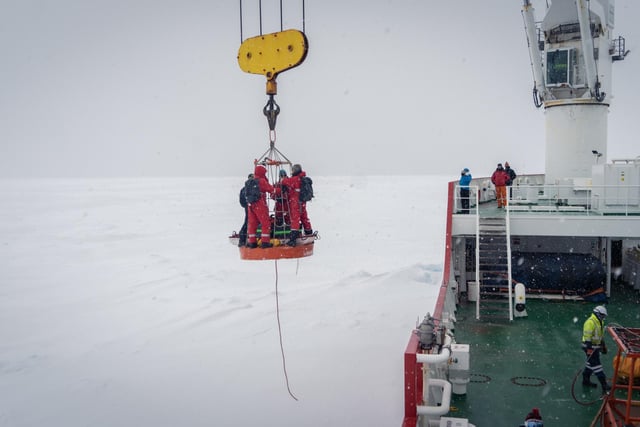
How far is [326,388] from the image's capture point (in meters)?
17.5

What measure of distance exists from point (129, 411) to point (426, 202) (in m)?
115

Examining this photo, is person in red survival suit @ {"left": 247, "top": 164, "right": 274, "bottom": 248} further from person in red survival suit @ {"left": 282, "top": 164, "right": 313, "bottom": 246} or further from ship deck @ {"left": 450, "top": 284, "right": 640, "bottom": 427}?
ship deck @ {"left": 450, "top": 284, "right": 640, "bottom": 427}

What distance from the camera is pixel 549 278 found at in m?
14.8

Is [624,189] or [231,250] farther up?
[624,189]

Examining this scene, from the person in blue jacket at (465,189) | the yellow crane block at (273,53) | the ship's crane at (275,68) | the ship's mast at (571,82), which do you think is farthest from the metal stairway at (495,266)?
the yellow crane block at (273,53)

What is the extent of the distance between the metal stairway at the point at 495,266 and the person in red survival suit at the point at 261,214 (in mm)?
6631

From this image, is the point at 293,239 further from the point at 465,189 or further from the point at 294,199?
the point at 465,189

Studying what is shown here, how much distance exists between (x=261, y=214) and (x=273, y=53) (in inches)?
107

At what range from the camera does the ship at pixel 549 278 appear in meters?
8.32

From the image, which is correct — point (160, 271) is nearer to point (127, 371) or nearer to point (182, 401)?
point (127, 371)

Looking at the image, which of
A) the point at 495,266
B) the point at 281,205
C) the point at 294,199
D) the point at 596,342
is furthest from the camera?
the point at 495,266

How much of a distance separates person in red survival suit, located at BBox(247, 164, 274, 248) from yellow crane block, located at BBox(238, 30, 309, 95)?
1.41 m

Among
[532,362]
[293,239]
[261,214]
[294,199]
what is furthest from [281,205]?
[532,362]

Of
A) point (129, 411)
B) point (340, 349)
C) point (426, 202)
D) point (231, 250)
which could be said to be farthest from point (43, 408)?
point (426, 202)
